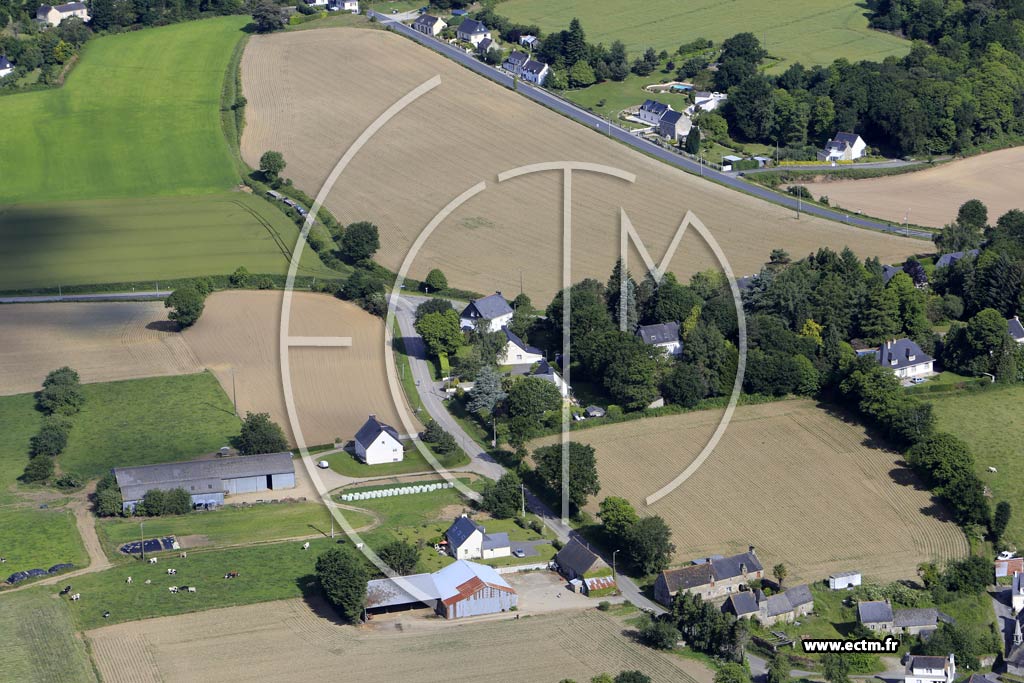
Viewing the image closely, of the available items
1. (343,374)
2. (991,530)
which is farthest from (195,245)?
(991,530)

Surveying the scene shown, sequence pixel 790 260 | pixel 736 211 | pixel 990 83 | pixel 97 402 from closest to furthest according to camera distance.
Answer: pixel 97 402
pixel 790 260
pixel 736 211
pixel 990 83

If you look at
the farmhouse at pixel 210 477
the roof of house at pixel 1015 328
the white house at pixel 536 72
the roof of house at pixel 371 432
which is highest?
the white house at pixel 536 72

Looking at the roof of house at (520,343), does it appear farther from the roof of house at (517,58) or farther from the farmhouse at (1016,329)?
the roof of house at (517,58)

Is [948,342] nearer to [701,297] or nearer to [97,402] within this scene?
[701,297]

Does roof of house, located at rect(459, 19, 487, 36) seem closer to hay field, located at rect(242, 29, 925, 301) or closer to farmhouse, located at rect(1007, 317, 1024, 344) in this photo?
hay field, located at rect(242, 29, 925, 301)

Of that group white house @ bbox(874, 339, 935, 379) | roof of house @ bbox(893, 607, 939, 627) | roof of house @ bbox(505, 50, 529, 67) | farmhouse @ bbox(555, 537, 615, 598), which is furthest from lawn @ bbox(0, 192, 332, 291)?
roof of house @ bbox(893, 607, 939, 627)

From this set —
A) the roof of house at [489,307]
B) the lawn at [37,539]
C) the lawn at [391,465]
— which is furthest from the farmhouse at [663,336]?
the lawn at [37,539]
